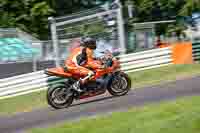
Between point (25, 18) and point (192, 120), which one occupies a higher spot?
point (25, 18)

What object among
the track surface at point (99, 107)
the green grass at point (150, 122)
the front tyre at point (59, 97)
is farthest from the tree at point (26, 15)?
the green grass at point (150, 122)

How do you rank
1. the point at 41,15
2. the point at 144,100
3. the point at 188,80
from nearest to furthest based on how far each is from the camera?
the point at 144,100, the point at 188,80, the point at 41,15

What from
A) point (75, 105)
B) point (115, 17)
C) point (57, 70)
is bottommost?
point (75, 105)

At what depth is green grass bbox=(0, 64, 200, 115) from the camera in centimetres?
1532

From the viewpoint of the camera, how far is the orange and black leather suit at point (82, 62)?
13.7 metres

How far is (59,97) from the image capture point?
44.0ft

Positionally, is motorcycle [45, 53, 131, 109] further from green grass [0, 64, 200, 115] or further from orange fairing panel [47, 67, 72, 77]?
green grass [0, 64, 200, 115]

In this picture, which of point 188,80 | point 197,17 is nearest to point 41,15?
point 197,17

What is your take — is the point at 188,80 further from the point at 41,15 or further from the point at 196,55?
the point at 41,15

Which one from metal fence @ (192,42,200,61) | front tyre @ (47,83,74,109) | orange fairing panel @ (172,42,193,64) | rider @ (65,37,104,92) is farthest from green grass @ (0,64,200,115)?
metal fence @ (192,42,200,61)

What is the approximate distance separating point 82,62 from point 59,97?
105 cm

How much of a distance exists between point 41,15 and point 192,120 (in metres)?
22.0

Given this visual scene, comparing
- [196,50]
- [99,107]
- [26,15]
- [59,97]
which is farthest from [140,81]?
[26,15]

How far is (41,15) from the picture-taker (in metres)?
28.7
